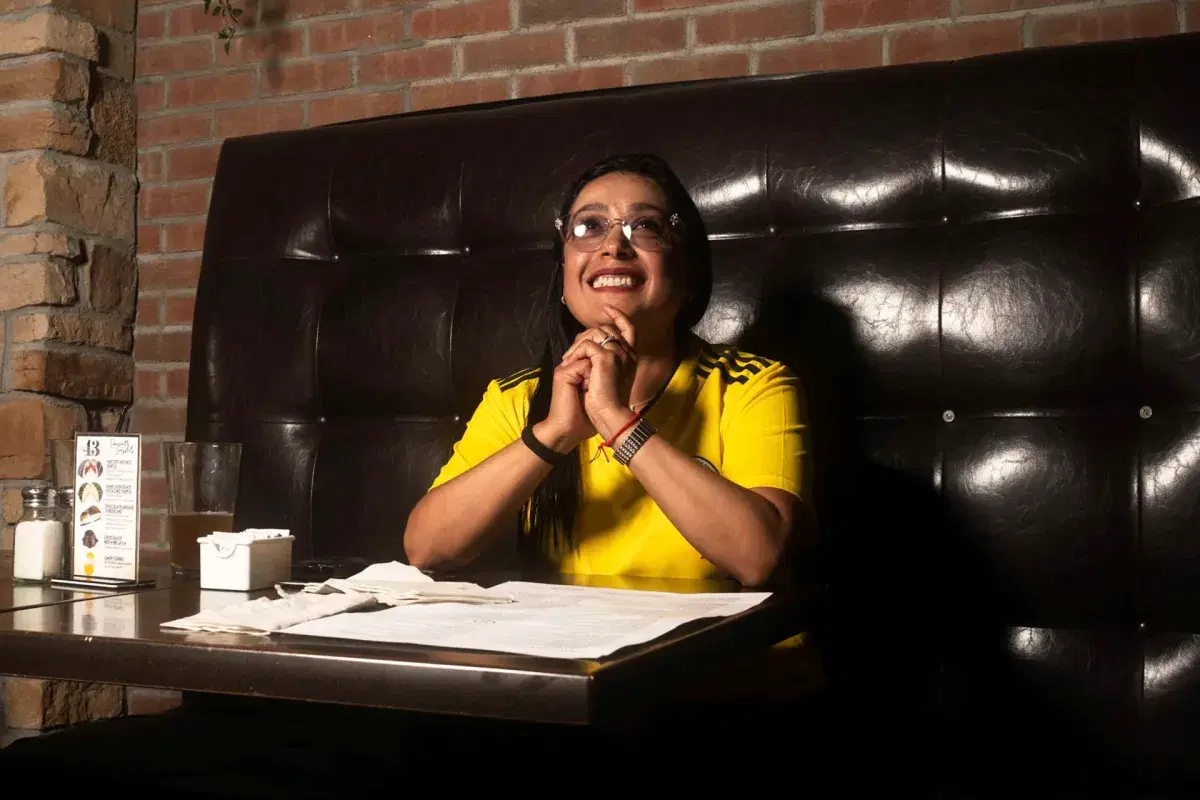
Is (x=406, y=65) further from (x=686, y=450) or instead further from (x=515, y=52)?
(x=686, y=450)

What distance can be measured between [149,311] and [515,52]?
1.05 metres

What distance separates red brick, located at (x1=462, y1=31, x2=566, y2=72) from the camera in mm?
2494

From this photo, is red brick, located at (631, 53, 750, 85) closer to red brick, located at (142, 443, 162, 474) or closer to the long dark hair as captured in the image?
the long dark hair

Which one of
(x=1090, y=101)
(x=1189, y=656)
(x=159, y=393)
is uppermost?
(x=1090, y=101)

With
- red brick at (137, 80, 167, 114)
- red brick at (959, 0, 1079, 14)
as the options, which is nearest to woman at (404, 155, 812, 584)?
red brick at (959, 0, 1079, 14)

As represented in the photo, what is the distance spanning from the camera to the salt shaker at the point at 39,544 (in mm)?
1502

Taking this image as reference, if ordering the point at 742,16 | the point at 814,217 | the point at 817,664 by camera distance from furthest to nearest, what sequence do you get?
the point at 742,16 < the point at 814,217 < the point at 817,664

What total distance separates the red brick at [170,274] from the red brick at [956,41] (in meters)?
1.61

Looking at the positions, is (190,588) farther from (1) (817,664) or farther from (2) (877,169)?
(2) (877,169)

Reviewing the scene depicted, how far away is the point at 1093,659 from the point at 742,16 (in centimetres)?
134

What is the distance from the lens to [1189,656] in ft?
5.48

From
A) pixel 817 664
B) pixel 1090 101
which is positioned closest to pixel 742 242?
pixel 1090 101

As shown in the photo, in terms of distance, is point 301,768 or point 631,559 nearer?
point 301,768

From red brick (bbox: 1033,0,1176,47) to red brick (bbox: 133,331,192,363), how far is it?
1.91m
